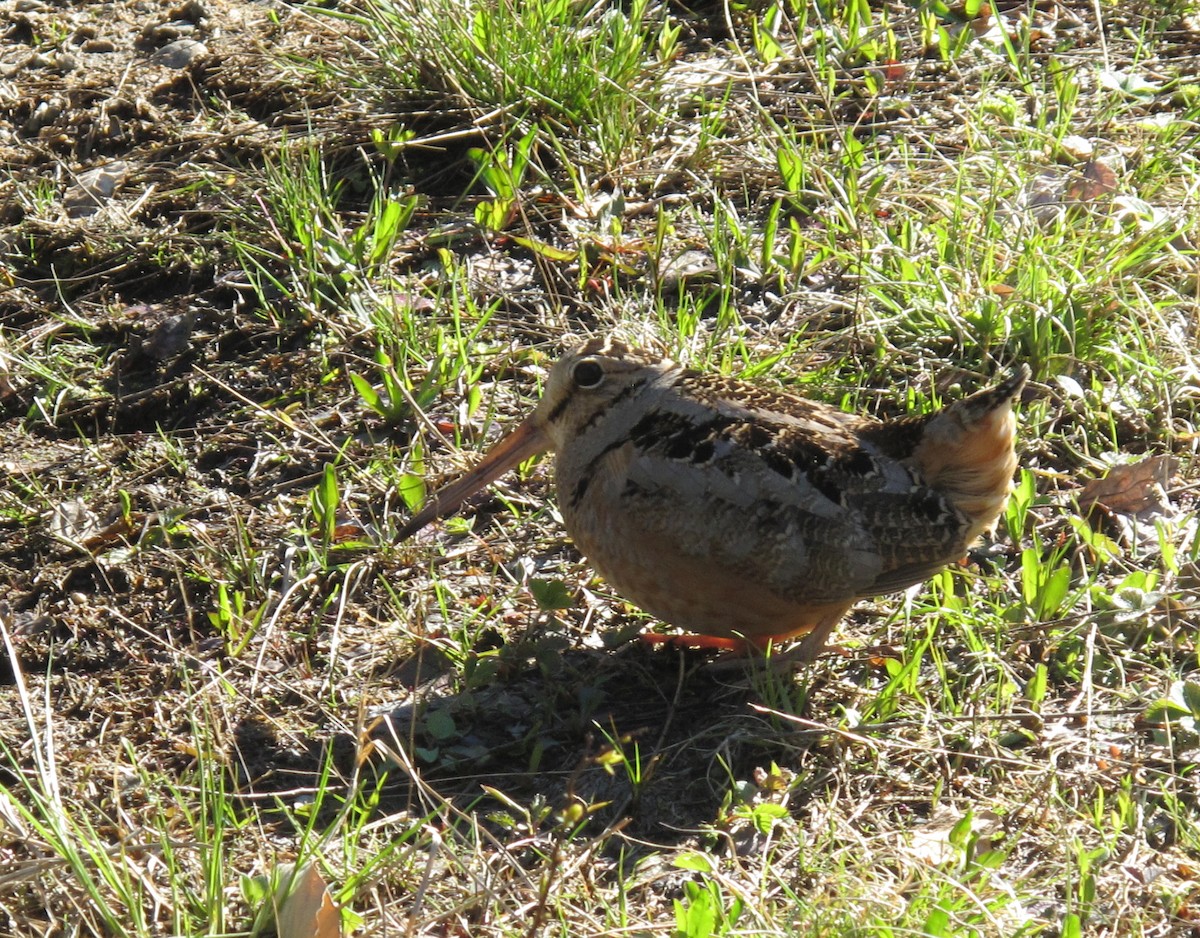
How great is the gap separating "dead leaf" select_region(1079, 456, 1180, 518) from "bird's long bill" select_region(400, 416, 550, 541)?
1458 millimetres

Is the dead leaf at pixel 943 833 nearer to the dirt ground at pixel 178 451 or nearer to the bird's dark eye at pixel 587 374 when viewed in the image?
the dirt ground at pixel 178 451

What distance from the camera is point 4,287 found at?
15.1 feet

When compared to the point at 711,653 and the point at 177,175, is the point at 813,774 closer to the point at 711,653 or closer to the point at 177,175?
the point at 711,653

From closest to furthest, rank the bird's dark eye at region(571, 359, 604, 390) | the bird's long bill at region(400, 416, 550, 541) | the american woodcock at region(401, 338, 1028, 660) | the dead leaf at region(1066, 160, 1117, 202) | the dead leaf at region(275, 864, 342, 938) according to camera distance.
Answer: the dead leaf at region(275, 864, 342, 938)
the american woodcock at region(401, 338, 1028, 660)
the bird's dark eye at region(571, 359, 604, 390)
the bird's long bill at region(400, 416, 550, 541)
the dead leaf at region(1066, 160, 1117, 202)

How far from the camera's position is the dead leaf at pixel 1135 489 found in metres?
3.70

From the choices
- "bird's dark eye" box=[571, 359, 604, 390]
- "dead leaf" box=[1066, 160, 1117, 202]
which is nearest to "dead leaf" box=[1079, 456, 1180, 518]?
"dead leaf" box=[1066, 160, 1117, 202]

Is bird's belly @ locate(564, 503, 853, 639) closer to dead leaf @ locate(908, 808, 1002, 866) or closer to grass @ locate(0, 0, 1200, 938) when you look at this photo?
grass @ locate(0, 0, 1200, 938)

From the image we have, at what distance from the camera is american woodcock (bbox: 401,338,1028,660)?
3162mm

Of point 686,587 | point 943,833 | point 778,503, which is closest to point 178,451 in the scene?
point 686,587

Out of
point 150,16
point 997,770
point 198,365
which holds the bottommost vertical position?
point 997,770

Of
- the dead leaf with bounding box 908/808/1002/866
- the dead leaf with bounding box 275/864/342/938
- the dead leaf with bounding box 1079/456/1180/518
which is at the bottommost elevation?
the dead leaf with bounding box 908/808/1002/866

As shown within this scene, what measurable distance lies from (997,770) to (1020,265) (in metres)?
1.63

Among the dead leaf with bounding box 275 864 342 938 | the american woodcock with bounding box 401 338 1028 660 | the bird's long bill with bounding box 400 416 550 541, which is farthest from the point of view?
the bird's long bill with bounding box 400 416 550 541

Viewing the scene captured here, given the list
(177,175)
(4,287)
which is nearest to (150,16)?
(177,175)
